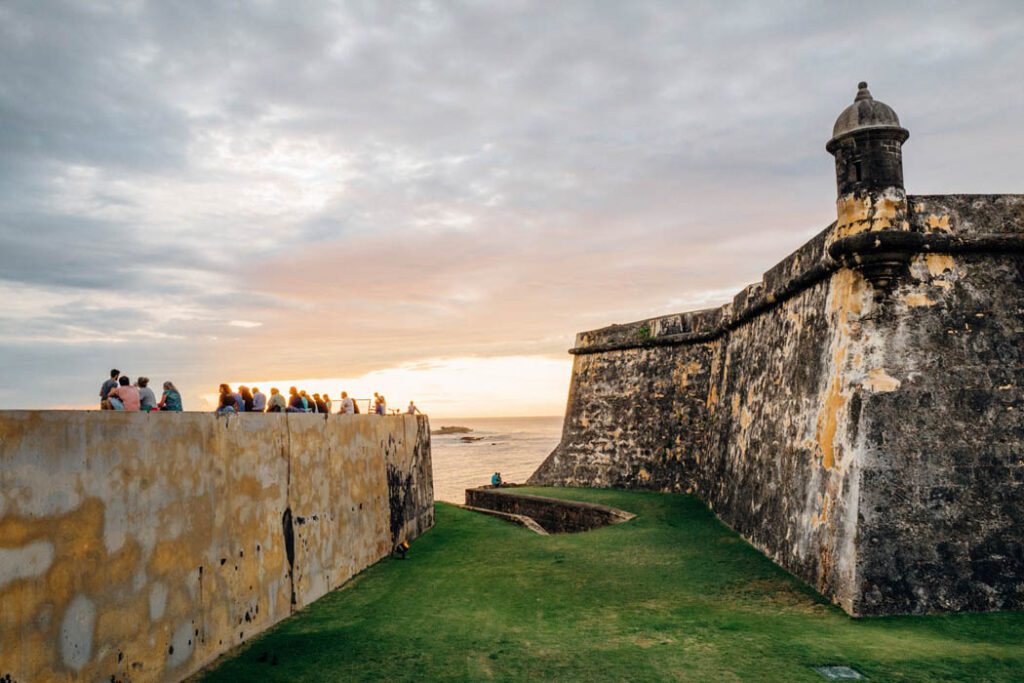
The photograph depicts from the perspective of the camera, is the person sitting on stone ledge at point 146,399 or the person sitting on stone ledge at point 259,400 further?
the person sitting on stone ledge at point 259,400

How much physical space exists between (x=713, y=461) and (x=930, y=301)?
28.2 ft

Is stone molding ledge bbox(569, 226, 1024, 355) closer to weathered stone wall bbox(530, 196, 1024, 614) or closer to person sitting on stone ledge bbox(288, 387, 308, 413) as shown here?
weathered stone wall bbox(530, 196, 1024, 614)

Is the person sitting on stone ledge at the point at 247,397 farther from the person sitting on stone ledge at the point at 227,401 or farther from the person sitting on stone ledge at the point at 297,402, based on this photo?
the person sitting on stone ledge at the point at 227,401

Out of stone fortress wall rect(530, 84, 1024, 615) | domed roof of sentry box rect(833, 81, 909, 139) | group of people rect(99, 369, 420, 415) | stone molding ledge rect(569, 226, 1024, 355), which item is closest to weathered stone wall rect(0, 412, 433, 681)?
group of people rect(99, 369, 420, 415)

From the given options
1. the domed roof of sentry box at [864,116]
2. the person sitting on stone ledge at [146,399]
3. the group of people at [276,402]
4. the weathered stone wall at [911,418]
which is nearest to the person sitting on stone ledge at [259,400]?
the group of people at [276,402]

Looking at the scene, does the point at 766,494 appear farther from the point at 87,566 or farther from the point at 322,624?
the point at 87,566

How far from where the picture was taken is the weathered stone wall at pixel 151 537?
4137 millimetres

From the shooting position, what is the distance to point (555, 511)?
18.4 meters

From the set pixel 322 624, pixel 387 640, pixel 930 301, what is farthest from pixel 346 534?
pixel 930 301

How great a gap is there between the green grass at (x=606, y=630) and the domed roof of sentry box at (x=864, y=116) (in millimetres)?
5862

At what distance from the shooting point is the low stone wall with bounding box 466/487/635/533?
1647 cm

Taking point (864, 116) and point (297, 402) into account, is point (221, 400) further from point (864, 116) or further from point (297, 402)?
point (864, 116)

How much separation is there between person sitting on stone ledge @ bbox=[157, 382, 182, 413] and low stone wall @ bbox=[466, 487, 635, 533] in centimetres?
1024

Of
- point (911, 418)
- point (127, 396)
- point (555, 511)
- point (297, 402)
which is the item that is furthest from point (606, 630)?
point (555, 511)
